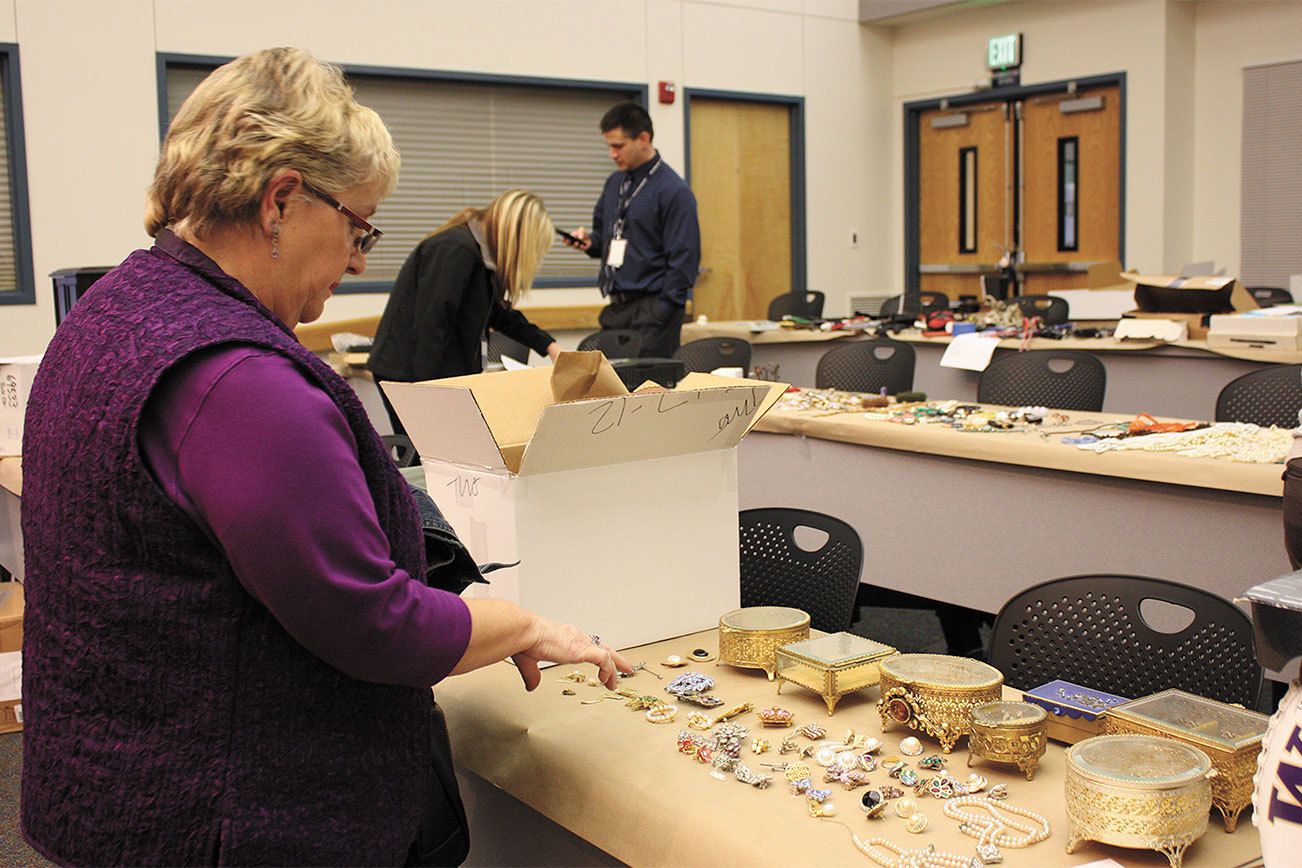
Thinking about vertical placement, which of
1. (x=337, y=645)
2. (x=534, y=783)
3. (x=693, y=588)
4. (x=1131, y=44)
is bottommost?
(x=534, y=783)

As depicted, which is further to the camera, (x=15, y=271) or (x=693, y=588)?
(x=15, y=271)

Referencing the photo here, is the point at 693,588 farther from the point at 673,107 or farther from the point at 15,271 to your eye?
the point at 673,107

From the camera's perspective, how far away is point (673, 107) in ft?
27.6

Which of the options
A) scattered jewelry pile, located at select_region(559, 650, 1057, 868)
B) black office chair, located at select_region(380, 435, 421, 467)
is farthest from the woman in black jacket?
scattered jewelry pile, located at select_region(559, 650, 1057, 868)

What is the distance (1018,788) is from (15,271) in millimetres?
6430

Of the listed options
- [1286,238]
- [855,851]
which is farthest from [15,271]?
[1286,238]

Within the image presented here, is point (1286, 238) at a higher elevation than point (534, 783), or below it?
higher

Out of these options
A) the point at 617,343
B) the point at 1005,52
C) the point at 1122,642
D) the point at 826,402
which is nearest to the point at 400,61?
the point at 617,343

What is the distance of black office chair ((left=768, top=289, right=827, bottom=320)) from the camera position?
806cm

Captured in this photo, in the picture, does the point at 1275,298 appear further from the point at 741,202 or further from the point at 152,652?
the point at 152,652

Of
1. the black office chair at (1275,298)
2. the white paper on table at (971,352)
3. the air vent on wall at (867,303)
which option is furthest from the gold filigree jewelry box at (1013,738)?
the air vent on wall at (867,303)

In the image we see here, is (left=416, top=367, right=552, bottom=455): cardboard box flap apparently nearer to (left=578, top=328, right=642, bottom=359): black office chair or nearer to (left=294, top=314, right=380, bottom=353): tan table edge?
(left=578, top=328, right=642, bottom=359): black office chair

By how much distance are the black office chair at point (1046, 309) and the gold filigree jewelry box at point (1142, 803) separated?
4950 millimetres

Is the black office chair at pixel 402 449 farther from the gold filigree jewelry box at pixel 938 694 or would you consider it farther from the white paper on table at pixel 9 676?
the gold filigree jewelry box at pixel 938 694
